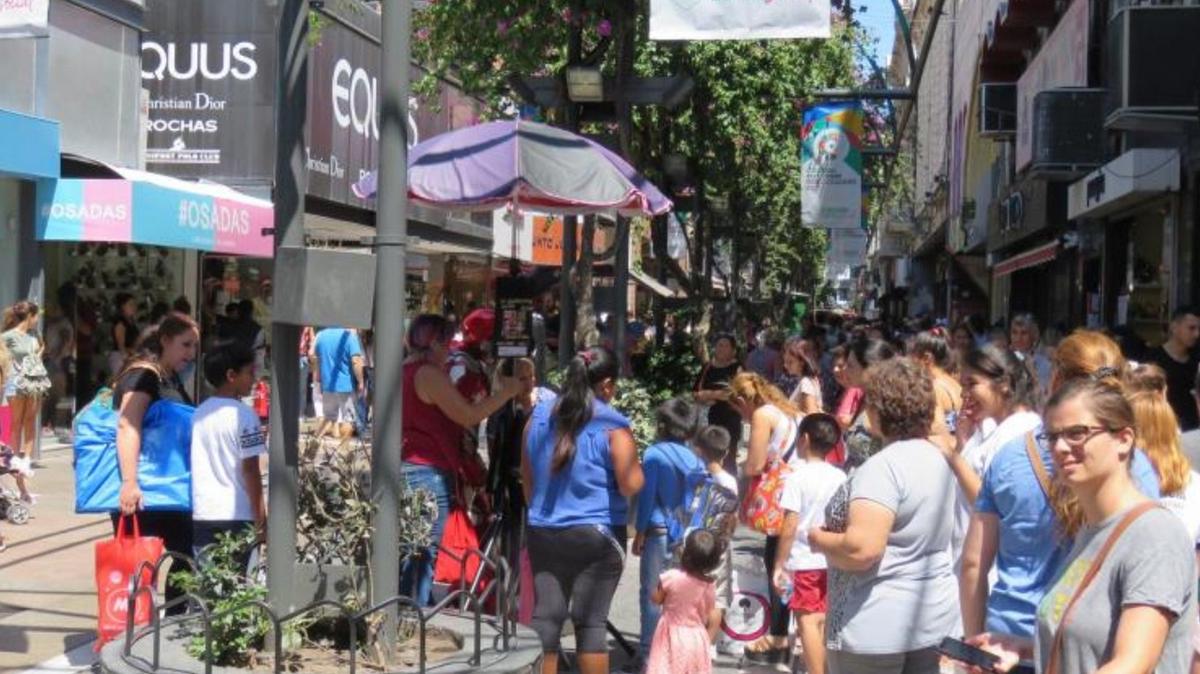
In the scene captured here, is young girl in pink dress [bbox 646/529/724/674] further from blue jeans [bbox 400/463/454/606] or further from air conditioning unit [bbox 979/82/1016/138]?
air conditioning unit [bbox 979/82/1016/138]

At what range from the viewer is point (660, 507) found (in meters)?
7.93

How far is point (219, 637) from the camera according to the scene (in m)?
5.41

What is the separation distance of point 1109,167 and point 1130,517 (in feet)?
41.9

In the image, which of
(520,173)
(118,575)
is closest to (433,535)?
(118,575)

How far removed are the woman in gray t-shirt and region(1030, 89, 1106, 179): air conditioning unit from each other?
13.1m

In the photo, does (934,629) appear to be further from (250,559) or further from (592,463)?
(250,559)

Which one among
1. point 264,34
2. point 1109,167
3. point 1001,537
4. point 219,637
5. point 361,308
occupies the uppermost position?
point 264,34

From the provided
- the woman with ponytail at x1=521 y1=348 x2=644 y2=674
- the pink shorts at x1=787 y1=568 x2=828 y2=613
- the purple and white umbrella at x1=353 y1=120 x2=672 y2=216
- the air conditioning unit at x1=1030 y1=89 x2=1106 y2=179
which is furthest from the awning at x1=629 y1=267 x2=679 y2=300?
the woman with ponytail at x1=521 y1=348 x2=644 y2=674

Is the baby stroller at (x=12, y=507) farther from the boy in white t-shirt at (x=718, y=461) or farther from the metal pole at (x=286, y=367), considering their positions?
the metal pole at (x=286, y=367)

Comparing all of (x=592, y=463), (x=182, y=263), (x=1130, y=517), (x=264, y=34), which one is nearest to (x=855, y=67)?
(x=264, y=34)

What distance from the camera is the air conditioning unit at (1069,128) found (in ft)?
57.0

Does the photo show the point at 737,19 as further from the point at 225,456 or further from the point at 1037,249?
the point at 1037,249

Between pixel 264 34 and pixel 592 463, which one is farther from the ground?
pixel 264 34

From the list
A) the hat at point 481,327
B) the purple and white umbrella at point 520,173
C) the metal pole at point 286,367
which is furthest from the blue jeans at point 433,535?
the hat at point 481,327
